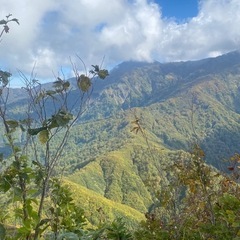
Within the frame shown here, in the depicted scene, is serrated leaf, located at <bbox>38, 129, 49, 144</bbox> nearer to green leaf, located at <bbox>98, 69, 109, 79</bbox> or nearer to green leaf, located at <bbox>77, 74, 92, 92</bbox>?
green leaf, located at <bbox>77, 74, 92, 92</bbox>

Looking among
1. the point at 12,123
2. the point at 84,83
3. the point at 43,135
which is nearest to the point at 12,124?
the point at 12,123

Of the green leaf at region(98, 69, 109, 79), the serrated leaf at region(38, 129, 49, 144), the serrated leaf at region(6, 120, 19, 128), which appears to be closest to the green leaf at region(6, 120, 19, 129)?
the serrated leaf at region(6, 120, 19, 128)

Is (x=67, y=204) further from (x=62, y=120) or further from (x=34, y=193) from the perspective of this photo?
(x=62, y=120)

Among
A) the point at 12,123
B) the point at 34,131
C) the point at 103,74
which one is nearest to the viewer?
the point at 34,131

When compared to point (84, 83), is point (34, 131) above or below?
below

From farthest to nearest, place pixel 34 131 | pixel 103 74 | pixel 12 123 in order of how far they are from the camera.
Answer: pixel 103 74, pixel 12 123, pixel 34 131

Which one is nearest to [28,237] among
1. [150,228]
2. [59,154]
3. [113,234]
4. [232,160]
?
[59,154]

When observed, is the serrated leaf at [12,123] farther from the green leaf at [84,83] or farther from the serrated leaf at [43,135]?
the green leaf at [84,83]

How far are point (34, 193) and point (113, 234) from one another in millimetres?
1330

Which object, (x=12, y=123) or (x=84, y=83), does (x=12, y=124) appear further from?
(x=84, y=83)

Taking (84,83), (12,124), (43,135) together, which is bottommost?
(43,135)

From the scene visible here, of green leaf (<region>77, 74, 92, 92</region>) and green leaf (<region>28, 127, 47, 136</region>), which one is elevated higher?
green leaf (<region>77, 74, 92, 92</region>)

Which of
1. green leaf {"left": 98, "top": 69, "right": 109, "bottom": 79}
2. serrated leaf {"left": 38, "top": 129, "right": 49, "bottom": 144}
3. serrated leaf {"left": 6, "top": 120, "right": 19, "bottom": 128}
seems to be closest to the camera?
serrated leaf {"left": 38, "top": 129, "right": 49, "bottom": 144}

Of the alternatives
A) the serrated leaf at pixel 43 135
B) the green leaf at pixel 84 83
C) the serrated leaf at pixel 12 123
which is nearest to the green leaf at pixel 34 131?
the serrated leaf at pixel 43 135
